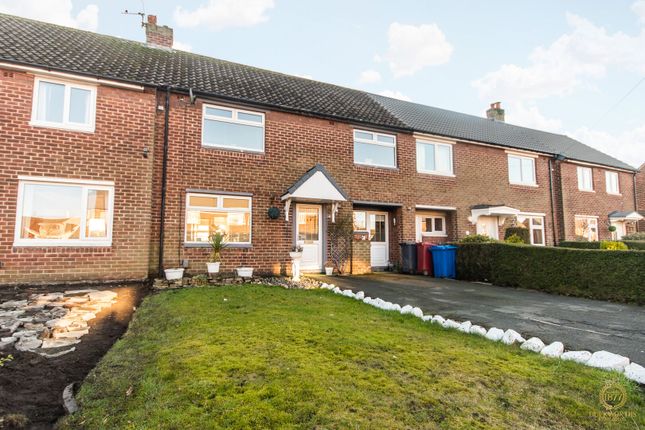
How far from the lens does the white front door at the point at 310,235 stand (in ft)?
37.7

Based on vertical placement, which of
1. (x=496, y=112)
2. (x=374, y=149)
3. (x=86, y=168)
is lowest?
(x=86, y=168)

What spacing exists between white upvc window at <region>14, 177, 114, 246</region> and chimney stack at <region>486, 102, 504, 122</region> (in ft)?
71.0

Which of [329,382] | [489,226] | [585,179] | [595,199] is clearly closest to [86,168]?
[329,382]

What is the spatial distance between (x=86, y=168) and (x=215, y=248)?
3.75 meters

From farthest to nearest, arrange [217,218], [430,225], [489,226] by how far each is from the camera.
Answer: [489,226] < [430,225] < [217,218]

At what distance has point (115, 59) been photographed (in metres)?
10.6

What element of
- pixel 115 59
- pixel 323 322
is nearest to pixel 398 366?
pixel 323 322

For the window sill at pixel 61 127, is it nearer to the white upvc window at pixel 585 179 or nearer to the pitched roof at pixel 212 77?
the pitched roof at pixel 212 77

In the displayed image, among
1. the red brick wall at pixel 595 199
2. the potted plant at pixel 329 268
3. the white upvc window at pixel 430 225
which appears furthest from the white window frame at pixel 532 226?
the potted plant at pixel 329 268

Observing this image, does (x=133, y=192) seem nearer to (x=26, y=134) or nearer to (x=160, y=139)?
(x=160, y=139)

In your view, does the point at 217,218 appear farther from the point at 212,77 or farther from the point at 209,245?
the point at 212,77

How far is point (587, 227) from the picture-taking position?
61.3ft

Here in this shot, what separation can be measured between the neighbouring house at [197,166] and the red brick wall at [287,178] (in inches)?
1.7

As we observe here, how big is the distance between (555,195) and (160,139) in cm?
1840
